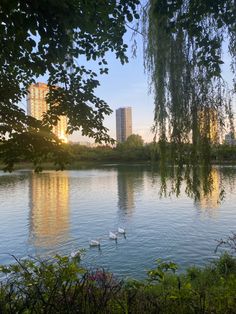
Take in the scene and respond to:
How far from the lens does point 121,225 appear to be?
19.6m

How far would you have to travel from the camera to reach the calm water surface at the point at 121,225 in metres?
13.4

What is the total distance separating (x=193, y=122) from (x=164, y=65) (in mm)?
791

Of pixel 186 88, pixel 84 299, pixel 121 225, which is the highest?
pixel 186 88

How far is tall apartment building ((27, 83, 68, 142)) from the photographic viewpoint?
197 inches

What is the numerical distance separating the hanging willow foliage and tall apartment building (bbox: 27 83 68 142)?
1.52 m

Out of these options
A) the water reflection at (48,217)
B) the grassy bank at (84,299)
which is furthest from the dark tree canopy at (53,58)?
the water reflection at (48,217)

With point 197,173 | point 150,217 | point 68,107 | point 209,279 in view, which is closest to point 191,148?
point 197,173

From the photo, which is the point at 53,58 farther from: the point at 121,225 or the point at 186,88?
the point at 121,225

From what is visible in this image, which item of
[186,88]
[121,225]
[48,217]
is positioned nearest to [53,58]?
[186,88]

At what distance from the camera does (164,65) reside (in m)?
4.11

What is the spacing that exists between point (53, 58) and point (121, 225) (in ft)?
55.7

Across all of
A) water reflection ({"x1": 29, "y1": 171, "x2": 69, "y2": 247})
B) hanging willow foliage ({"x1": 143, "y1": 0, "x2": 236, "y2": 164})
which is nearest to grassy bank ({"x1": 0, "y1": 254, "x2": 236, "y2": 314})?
hanging willow foliage ({"x1": 143, "y1": 0, "x2": 236, "y2": 164})

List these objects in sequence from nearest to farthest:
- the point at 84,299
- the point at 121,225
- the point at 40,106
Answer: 1. the point at 84,299
2. the point at 40,106
3. the point at 121,225

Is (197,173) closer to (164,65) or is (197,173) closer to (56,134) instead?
(164,65)
